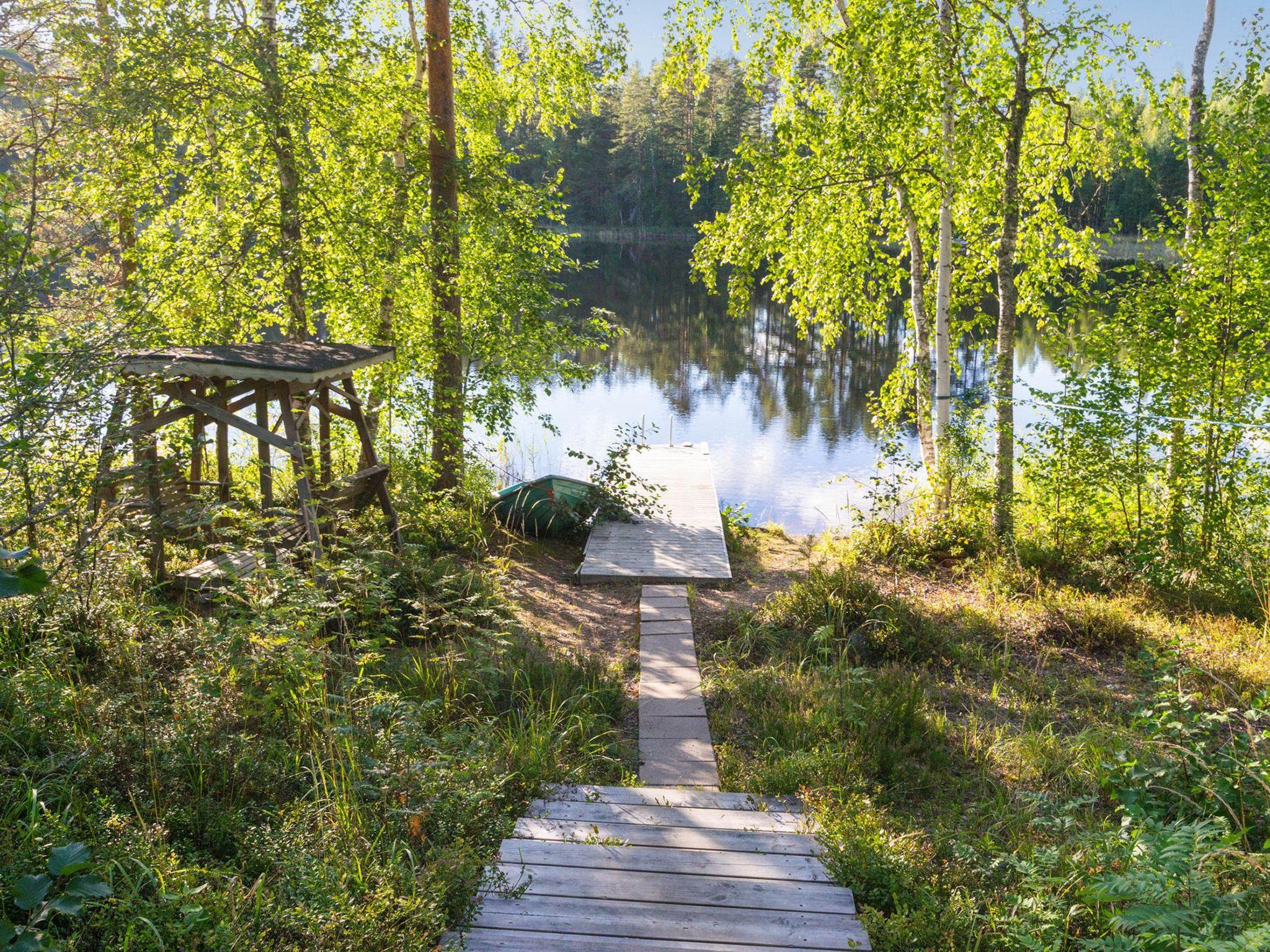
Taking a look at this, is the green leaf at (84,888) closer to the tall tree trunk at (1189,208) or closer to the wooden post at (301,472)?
the wooden post at (301,472)

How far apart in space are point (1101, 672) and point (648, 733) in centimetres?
313

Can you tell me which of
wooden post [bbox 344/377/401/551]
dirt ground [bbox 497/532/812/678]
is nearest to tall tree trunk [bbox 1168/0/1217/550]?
dirt ground [bbox 497/532/812/678]

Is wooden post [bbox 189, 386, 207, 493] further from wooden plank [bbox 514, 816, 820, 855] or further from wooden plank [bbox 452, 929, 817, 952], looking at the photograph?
wooden plank [bbox 452, 929, 817, 952]

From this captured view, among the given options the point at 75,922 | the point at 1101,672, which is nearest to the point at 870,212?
the point at 1101,672

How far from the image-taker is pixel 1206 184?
23.3 ft

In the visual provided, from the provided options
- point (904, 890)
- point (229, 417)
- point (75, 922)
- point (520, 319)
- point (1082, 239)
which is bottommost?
point (904, 890)

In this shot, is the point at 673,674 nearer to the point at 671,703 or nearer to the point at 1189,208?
the point at 671,703

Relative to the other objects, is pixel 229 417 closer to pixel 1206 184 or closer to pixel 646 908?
pixel 646 908

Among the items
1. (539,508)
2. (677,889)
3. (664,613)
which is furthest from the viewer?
(539,508)

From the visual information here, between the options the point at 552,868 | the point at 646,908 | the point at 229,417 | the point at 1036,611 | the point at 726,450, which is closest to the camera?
the point at 646,908

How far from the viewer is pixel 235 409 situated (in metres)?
6.46

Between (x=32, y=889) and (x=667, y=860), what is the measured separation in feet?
7.20

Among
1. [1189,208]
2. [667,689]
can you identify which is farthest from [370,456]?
[1189,208]

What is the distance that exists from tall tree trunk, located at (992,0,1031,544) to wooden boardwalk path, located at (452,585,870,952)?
466cm
